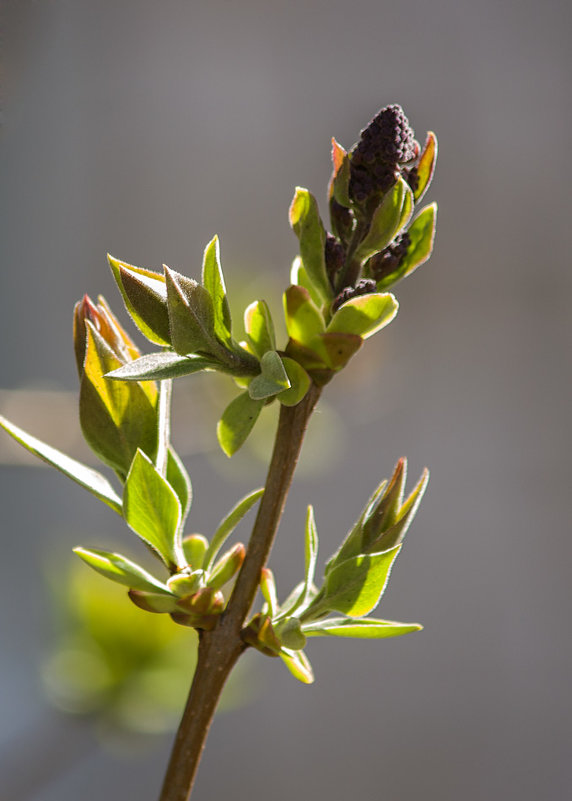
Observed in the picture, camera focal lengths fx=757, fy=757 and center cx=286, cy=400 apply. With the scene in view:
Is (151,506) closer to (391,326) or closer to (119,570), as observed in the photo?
(119,570)

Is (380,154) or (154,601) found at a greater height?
(380,154)

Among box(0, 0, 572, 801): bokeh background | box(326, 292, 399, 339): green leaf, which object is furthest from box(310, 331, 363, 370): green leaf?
box(0, 0, 572, 801): bokeh background

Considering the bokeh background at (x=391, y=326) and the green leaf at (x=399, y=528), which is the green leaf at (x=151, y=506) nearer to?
the green leaf at (x=399, y=528)

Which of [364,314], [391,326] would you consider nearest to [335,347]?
[364,314]

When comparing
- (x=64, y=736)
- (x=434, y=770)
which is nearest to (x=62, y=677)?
(x=64, y=736)

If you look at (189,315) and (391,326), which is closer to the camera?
(189,315)

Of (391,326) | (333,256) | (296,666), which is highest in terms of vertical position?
(391,326)

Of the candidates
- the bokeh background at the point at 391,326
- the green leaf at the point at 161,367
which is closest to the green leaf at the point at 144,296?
the green leaf at the point at 161,367
